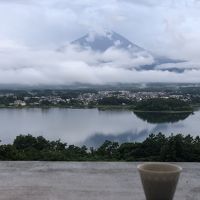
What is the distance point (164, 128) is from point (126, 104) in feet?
43.0

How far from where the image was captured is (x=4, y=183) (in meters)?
1.92

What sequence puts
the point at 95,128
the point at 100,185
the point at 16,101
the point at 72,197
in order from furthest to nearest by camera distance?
the point at 16,101 < the point at 95,128 < the point at 100,185 < the point at 72,197

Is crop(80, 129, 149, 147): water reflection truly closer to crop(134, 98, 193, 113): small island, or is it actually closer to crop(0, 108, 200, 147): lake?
crop(0, 108, 200, 147): lake

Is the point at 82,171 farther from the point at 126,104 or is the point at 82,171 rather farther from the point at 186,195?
the point at 126,104

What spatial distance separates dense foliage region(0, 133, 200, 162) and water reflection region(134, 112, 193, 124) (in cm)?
1581

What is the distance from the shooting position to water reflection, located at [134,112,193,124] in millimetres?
24166

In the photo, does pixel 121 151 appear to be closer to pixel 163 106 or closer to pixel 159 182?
pixel 159 182

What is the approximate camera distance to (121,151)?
7.60 m

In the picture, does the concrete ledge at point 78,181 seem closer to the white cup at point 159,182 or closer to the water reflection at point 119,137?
the white cup at point 159,182

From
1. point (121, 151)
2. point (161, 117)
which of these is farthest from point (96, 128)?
point (121, 151)

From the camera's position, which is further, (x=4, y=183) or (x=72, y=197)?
(x=4, y=183)

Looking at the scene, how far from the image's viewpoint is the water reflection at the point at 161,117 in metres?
24.2

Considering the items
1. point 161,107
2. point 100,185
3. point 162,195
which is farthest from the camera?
point 161,107

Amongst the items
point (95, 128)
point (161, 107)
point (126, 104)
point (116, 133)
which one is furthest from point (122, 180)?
point (126, 104)
